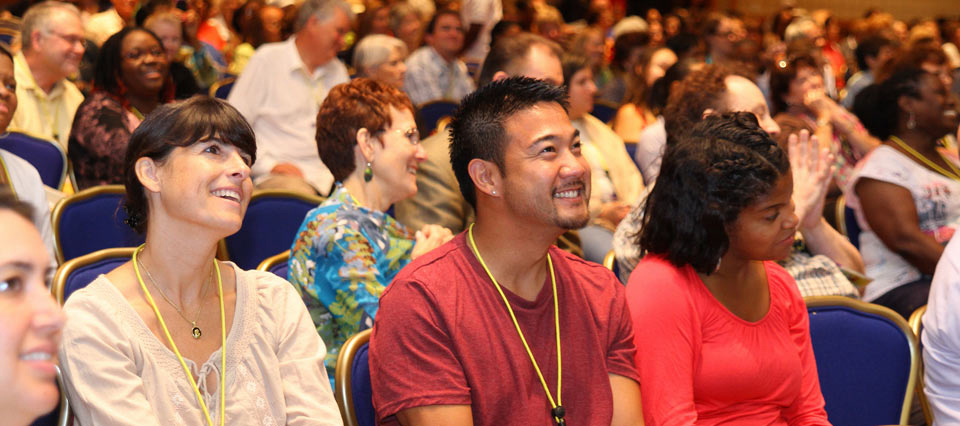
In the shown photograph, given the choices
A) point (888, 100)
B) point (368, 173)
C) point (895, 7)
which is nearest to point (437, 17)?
point (888, 100)

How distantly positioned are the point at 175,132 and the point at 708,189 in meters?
1.15

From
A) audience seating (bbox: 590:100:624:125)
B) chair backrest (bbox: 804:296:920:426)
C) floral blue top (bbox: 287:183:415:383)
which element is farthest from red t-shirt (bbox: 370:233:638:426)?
audience seating (bbox: 590:100:624:125)

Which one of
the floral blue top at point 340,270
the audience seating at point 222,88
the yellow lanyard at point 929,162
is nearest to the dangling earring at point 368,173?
the floral blue top at point 340,270

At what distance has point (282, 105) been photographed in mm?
4781

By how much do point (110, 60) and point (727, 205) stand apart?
2.87 m

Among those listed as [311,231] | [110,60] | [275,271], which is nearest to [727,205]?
[311,231]

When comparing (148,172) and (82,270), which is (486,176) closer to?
(148,172)

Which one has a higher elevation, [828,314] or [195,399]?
[195,399]

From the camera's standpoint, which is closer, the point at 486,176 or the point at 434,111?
the point at 486,176

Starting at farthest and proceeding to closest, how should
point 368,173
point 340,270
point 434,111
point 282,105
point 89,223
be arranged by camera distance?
point 434,111 < point 282,105 < point 89,223 < point 368,173 < point 340,270

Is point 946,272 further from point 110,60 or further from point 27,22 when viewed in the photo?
point 27,22

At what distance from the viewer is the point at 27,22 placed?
4.29 metres

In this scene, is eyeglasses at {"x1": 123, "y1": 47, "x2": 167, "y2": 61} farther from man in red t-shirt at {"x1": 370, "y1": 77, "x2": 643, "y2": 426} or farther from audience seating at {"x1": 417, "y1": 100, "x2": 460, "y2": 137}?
man in red t-shirt at {"x1": 370, "y1": 77, "x2": 643, "y2": 426}

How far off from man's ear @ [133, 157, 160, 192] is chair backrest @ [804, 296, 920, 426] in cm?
157
